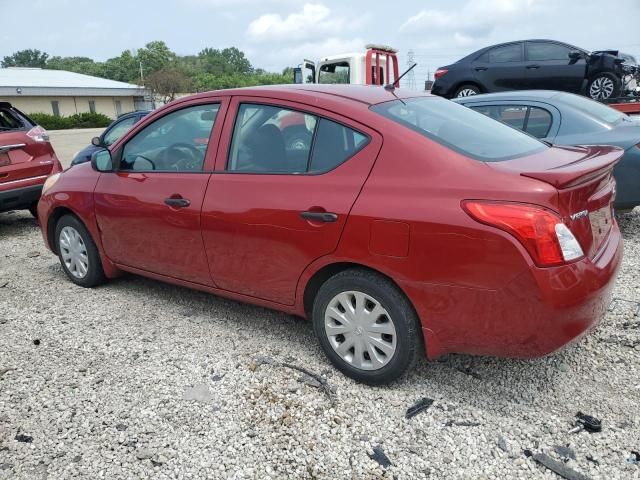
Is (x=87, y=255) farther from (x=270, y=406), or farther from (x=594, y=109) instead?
(x=594, y=109)

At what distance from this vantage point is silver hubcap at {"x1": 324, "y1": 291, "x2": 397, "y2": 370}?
2.85 m

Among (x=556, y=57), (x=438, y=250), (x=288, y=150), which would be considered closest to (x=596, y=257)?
(x=438, y=250)

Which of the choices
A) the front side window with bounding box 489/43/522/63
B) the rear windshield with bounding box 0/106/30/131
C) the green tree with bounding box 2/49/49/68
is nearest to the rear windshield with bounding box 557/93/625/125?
the front side window with bounding box 489/43/522/63

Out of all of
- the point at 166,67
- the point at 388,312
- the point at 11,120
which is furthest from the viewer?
the point at 166,67

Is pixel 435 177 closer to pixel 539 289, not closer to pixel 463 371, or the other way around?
pixel 539 289

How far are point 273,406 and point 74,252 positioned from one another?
271cm

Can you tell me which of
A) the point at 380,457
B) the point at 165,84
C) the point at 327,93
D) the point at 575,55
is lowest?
the point at 380,457

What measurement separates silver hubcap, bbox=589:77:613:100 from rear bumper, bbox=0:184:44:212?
902 cm

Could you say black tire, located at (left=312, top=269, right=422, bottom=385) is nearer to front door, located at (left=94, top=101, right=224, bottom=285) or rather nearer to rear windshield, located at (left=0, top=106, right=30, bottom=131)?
front door, located at (left=94, top=101, right=224, bottom=285)

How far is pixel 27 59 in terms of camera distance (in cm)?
10881

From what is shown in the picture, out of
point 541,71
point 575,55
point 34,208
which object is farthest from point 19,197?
point 575,55

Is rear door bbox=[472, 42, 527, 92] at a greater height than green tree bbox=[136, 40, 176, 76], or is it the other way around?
green tree bbox=[136, 40, 176, 76]

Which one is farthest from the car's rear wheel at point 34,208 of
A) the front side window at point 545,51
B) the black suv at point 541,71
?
the front side window at point 545,51

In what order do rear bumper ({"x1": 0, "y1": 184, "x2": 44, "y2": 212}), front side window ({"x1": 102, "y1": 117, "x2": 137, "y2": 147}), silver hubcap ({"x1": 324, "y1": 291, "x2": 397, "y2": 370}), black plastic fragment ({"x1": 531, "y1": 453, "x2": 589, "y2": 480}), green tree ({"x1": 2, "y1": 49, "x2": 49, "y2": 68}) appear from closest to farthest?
black plastic fragment ({"x1": 531, "y1": 453, "x2": 589, "y2": 480})
silver hubcap ({"x1": 324, "y1": 291, "x2": 397, "y2": 370})
rear bumper ({"x1": 0, "y1": 184, "x2": 44, "y2": 212})
front side window ({"x1": 102, "y1": 117, "x2": 137, "y2": 147})
green tree ({"x1": 2, "y1": 49, "x2": 49, "y2": 68})
